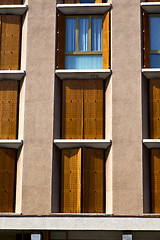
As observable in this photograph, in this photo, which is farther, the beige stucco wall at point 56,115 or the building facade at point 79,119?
the beige stucco wall at point 56,115

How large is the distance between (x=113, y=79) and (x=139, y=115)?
2628 millimetres

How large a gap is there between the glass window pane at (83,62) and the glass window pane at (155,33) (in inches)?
132

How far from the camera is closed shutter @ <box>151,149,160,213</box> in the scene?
25.0m

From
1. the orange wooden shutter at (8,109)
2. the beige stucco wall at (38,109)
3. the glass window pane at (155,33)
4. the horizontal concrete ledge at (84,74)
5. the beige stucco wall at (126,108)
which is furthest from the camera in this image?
the glass window pane at (155,33)

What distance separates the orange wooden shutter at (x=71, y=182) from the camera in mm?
25141

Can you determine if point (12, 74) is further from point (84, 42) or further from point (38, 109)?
point (84, 42)

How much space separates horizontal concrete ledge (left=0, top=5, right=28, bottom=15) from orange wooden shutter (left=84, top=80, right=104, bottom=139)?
6123 mm

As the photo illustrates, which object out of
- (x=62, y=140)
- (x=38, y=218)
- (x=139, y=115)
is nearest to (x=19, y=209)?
(x=38, y=218)

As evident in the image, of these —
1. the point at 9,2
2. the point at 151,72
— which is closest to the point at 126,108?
the point at 151,72

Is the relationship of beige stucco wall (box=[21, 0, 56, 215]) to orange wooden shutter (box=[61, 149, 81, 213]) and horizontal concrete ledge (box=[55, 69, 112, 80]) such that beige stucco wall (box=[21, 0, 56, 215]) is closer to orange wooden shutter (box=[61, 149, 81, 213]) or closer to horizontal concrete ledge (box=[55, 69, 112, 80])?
horizontal concrete ledge (box=[55, 69, 112, 80])

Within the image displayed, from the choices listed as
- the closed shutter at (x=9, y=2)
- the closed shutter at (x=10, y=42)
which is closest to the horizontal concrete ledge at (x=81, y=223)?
the closed shutter at (x=10, y=42)

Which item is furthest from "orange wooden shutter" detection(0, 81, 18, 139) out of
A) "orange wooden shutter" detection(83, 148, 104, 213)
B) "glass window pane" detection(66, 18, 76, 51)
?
"orange wooden shutter" detection(83, 148, 104, 213)

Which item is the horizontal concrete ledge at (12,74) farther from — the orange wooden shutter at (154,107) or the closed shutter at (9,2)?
the orange wooden shutter at (154,107)

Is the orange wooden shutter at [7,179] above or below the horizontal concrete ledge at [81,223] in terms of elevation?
above
